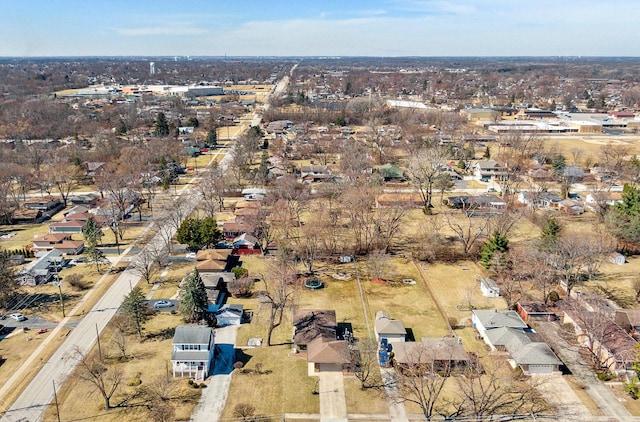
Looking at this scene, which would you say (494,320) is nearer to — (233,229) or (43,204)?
(233,229)

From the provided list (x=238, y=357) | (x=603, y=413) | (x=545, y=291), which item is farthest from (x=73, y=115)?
(x=603, y=413)

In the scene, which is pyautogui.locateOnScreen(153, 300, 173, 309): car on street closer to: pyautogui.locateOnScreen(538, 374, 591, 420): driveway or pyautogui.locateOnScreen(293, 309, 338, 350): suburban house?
pyautogui.locateOnScreen(293, 309, 338, 350): suburban house

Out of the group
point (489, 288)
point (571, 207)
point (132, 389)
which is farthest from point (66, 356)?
point (571, 207)

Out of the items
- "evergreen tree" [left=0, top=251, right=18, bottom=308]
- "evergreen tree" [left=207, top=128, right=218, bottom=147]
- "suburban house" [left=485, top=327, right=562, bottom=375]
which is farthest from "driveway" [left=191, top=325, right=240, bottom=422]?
"evergreen tree" [left=207, top=128, right=218, bottom=147]

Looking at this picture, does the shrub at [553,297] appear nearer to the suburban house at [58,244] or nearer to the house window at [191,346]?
the house window at [191,346]

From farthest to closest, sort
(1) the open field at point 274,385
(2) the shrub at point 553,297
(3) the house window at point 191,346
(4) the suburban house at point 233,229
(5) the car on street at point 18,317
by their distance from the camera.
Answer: (4) the suburban house at point 233,229 < (2) the shrub at point 553,297 < (5) the car on street at point 18,317 < (3) the house window at point 191,346 < (1) the open field at point 274,385

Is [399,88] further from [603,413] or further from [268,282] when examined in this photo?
[603,413]

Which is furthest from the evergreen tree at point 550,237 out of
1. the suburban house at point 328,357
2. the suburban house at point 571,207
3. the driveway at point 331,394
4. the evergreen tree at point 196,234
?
the evergreen tree at point 196,234
